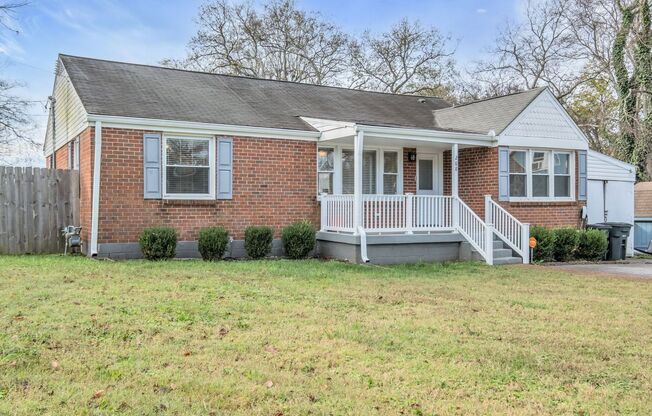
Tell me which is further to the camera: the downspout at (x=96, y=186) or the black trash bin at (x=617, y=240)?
the black trash bin at (x=617, y=240)

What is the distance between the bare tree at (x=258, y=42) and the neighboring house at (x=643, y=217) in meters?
16.6

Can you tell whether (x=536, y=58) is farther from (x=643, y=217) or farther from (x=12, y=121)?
(x=12, y=121)

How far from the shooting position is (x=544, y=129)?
1460cm

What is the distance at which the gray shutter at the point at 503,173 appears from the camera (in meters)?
14.0

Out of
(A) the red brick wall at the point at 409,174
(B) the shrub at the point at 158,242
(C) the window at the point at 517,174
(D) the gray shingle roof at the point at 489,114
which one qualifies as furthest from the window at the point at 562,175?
(B) the shrub at the point at 158,242

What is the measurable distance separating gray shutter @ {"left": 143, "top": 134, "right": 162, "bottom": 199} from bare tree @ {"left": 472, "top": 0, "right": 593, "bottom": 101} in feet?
74.3

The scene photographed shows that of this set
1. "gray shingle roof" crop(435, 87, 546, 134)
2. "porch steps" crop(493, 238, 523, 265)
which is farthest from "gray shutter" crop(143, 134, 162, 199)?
"gray shingle roof" crop(435, 87, 546, 134)

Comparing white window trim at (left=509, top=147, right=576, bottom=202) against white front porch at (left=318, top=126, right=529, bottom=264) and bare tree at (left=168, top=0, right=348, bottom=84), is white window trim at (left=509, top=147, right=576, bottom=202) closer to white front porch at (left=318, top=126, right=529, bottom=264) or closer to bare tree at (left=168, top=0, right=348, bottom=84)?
white front porch at (left=318, top=126, right=529, bottom=264)

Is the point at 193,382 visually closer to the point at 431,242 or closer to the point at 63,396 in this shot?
the point at 63,396

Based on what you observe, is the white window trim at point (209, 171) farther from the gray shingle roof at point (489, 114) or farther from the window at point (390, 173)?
the gray shingle roof at point (489, 114)

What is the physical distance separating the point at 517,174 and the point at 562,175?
1.48 meters

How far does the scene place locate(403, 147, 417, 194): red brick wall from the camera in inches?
592

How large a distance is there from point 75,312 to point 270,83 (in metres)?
11.6

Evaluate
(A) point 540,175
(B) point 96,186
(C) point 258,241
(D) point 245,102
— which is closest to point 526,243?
(A) point 540,175
